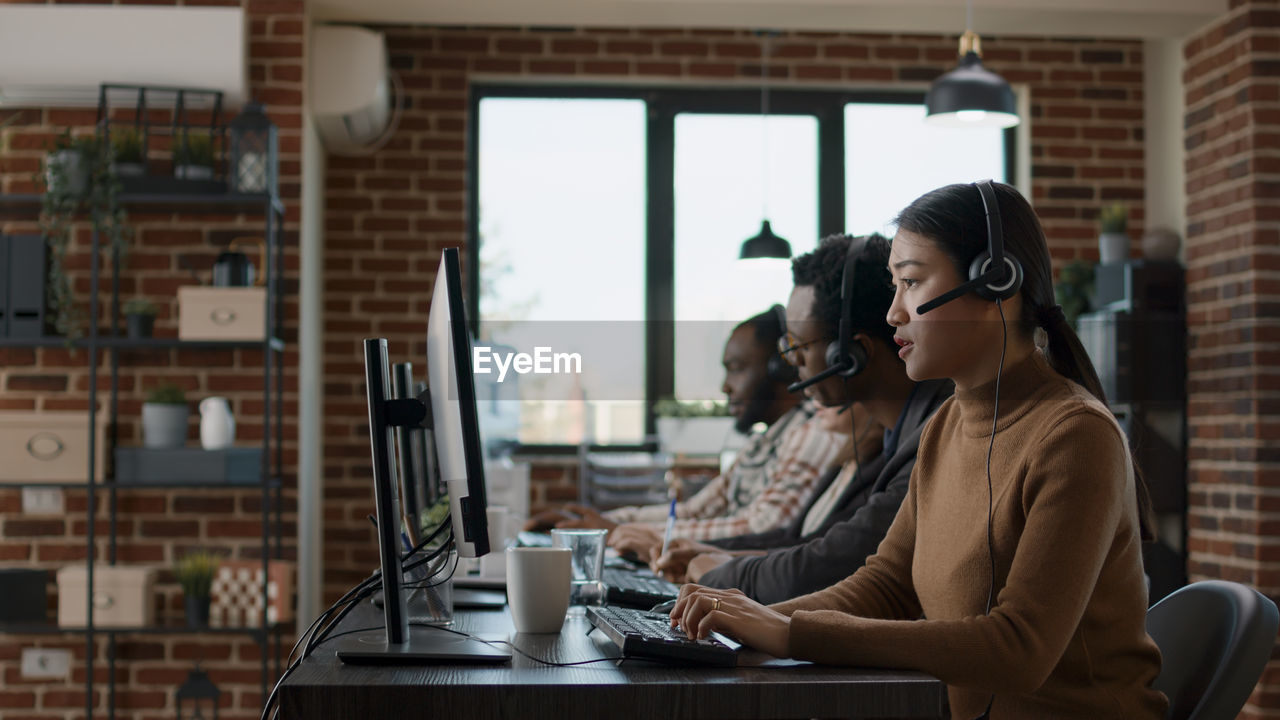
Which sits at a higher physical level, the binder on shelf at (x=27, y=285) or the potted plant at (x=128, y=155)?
the potted plant at (x=128, y=155)

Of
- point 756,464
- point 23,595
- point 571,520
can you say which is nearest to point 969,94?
point 756,464

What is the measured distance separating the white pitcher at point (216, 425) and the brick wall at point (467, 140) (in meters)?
0.97

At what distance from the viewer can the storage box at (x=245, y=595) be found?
3.49 metres


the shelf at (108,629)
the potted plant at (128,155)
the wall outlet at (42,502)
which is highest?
the potted plant at (128,155)

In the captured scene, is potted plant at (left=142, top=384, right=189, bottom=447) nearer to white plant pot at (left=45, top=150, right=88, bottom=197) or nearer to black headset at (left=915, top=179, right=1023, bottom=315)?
white plant pot at (left=45, top=150, right=88, bottom=197)

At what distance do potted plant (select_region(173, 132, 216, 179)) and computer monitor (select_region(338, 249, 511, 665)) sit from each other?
8.03ft

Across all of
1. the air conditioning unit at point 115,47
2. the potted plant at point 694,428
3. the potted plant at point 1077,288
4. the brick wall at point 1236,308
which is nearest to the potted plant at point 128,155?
the air conditioning unit at point 115,47

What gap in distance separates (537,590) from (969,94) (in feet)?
8.79

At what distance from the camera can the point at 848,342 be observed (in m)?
1.92

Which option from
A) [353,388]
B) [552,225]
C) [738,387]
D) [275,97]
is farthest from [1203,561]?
[275,97]

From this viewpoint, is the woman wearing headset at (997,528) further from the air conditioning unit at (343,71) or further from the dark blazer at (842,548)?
the air conditioning unit at (343,71)

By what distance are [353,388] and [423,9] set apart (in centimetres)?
152

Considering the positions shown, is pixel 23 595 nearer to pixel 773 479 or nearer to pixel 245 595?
pixel 245 595

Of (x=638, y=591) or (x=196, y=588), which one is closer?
(x=638, y=591)
